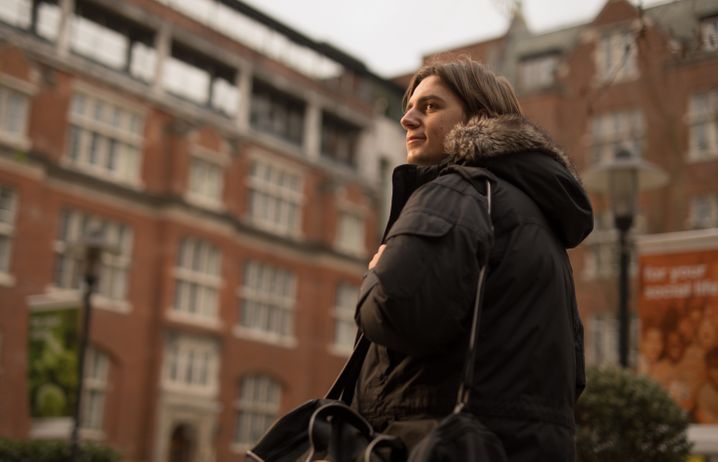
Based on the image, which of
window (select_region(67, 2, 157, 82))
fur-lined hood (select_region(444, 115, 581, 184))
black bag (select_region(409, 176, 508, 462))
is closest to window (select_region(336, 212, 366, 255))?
window (select_region(67, 2, 157, 82))

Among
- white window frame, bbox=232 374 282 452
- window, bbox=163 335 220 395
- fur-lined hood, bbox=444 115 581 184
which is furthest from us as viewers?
white window frame, bbox=232 374 282 452

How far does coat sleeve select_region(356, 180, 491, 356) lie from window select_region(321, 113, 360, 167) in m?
35.2

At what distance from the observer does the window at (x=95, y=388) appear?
27.2 meters

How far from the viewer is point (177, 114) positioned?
30547 millimetres

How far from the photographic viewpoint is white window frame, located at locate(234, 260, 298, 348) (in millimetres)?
32438

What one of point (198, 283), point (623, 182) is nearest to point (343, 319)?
point (198, 283)

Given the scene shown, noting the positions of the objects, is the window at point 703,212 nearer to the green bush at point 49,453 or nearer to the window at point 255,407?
the window at point 255,407

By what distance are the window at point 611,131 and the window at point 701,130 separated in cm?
159

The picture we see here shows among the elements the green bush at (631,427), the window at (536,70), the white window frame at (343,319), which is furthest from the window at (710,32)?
the window at (536,70)

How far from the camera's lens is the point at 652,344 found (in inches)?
348

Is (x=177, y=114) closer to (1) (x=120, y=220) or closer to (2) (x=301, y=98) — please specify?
(1) (x=120, y=220)

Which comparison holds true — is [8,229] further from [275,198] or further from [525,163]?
[525,163]

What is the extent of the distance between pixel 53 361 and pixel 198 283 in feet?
41.7

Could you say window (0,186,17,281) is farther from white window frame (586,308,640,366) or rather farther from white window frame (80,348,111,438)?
white window frame (586,308,640,366)
